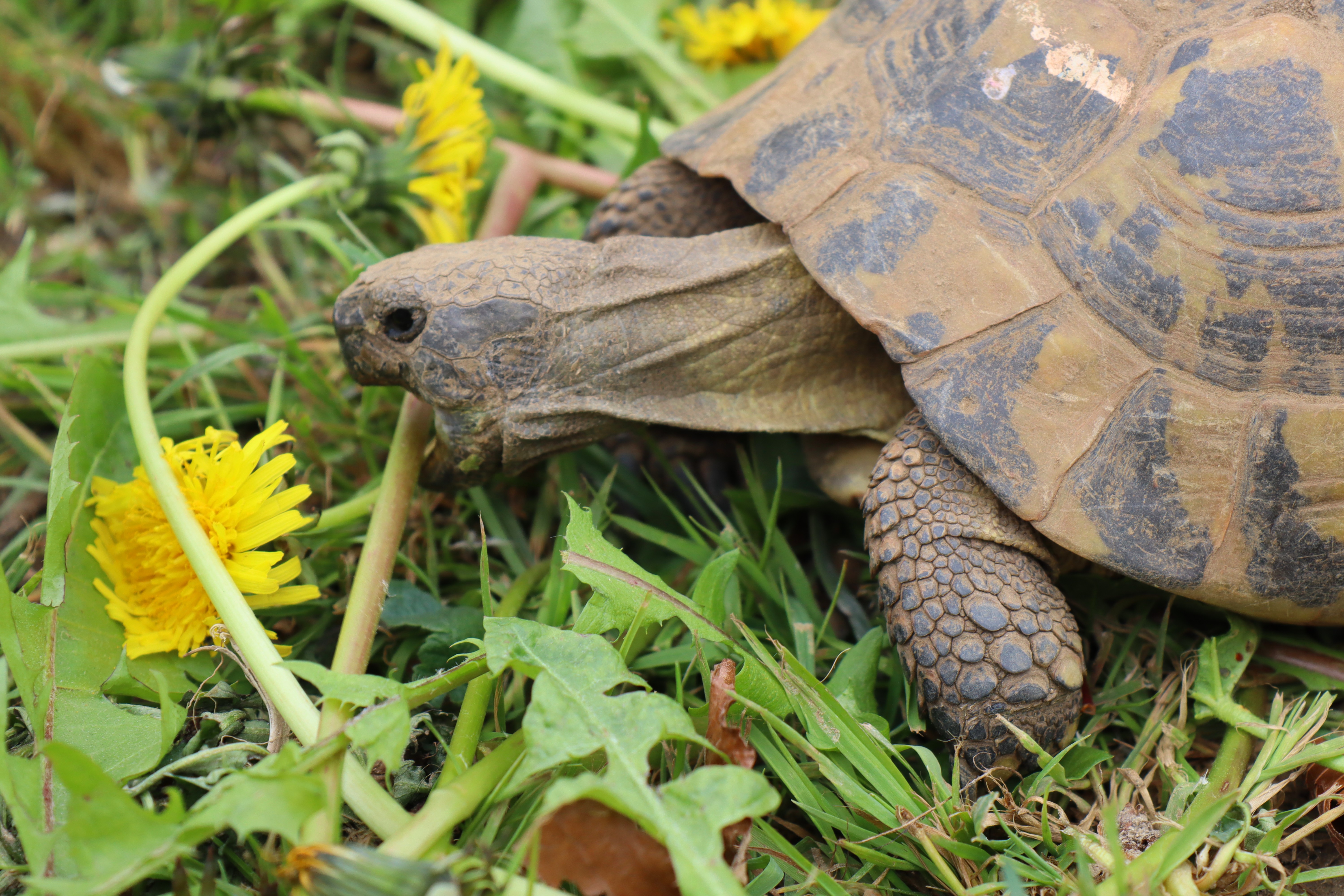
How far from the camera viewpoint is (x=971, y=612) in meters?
1.94

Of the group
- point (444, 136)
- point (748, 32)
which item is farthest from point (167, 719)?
point (748, 32)

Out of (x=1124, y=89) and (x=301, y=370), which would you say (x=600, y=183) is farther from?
(x=1124, y=89)

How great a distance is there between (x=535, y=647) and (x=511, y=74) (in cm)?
228

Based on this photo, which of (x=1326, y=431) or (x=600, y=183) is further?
(x=600, y=183)

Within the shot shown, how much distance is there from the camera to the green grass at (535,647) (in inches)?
66.1

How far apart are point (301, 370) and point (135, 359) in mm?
498

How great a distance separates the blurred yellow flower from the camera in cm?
322

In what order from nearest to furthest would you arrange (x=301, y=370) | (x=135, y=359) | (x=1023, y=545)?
(x=1023, y=545), (x=135, y=359), (x=301, y=370)

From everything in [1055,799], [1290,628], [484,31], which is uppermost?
[484,31]

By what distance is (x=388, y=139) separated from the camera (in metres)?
3.23

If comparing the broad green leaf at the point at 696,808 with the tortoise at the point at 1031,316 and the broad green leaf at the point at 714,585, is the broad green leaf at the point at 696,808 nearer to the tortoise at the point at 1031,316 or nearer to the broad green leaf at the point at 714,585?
the broad green leaf at the point at 714,585

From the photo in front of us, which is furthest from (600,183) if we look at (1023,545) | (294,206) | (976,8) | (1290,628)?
(1290,628)

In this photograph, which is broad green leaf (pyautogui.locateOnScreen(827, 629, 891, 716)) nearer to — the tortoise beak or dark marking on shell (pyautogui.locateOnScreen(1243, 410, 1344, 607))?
dark marking on shell (pyautogui.locateOnScreen(1243, 410, 1344, 607))

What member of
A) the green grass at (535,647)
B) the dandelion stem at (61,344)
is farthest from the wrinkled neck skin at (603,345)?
the dandelion stem at (61,344)
